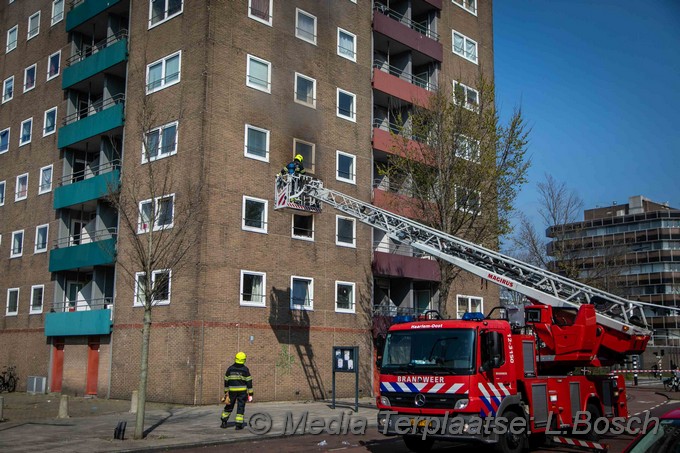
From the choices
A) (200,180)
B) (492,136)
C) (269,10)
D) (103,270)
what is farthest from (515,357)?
(103,270)

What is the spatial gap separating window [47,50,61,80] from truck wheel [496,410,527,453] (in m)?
32.7

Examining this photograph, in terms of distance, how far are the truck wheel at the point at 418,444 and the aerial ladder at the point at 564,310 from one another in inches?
125

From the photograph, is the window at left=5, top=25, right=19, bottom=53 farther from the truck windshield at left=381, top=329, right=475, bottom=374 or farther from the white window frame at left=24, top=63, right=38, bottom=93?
the truck windshield at left=381, top=329, right=475, bottom=374

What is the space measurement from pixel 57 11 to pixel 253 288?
21789 millimetres

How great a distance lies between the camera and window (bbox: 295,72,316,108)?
100 ft

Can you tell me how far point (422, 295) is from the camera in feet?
122

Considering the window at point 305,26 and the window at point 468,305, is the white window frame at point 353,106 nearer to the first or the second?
the window at point 305,26

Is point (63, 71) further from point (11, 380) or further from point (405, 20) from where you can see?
point (405, 20)

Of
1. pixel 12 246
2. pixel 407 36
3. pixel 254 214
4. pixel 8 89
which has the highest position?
pixel 407 36

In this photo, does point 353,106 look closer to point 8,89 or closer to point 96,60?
point 96,60

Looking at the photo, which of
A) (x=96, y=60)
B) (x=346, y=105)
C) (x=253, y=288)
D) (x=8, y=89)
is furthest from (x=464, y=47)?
(x=8, y=89)

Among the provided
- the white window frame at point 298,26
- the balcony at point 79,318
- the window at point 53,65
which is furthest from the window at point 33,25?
the white window frame at point 298,26

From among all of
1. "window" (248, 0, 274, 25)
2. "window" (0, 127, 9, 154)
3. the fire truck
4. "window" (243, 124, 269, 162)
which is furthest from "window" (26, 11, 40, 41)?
the fire truck

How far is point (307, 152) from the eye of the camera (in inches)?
1200
